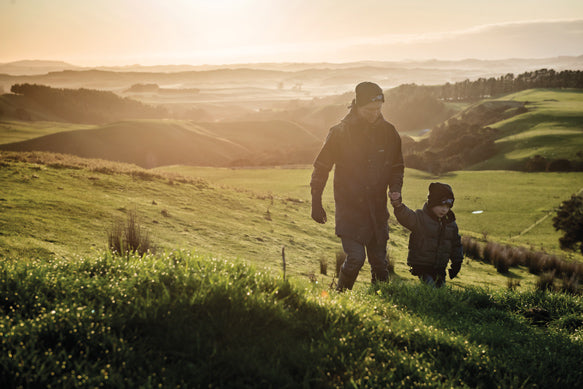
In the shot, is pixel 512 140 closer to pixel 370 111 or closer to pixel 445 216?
pixel 445 216

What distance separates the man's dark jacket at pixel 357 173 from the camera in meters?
6.11

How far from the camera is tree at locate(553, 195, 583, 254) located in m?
23.0

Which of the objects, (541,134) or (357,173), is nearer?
(357,173)

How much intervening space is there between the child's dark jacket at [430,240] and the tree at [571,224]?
2164cm

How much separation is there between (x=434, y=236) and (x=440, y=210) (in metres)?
0.47

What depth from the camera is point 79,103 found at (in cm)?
17400

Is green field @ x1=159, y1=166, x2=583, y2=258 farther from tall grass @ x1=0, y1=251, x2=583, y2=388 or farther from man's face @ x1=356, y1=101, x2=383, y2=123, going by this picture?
tall grass @ x1=0, y1=251, x2=583, y2=388

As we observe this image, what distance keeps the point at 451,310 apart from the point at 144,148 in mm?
126558

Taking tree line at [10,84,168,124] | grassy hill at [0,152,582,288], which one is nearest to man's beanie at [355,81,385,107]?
grassy hill at [0,152,582,288]

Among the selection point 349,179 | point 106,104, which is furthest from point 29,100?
point 349,179

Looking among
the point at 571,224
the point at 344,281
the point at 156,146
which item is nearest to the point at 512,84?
the point at 156,146

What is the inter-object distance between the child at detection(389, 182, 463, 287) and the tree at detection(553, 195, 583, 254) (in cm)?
2156

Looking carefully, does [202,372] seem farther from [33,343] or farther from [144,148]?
[144,148]

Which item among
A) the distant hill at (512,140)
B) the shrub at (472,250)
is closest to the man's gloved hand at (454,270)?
the shrub at (472,250)
